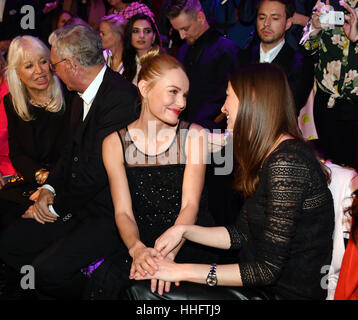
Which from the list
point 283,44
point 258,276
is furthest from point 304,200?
point 283,44

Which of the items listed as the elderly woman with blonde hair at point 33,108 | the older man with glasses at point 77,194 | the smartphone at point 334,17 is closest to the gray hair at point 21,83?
the elderly woman with blonde hair at point 33,108

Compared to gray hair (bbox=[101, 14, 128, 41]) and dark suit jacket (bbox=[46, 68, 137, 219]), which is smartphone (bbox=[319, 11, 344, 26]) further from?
gray hair (bbox=[101, 14, 128, 41])

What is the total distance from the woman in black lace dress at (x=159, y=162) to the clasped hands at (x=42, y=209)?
57cm

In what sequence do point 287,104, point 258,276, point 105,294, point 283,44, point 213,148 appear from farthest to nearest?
point 283,44, point 213,148, point 105,294, point 287,104, point 258,276

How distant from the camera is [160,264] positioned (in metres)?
1.90

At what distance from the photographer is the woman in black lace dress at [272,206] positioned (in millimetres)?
1747

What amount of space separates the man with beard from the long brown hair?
5.15 ft

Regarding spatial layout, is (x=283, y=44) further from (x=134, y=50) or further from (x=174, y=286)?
(x=174, y=286)

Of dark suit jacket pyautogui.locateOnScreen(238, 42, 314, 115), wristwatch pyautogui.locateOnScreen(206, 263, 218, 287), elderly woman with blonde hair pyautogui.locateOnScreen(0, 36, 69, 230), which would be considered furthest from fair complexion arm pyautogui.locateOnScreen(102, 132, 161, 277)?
dark suit jacket pyautogui.locateOnScreen(238, 42, 314, 115)

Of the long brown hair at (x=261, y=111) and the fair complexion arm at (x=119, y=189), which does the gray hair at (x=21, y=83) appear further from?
the long brown hair at (x=261, y=111)

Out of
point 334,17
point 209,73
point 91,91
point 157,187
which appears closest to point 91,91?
point 91,91

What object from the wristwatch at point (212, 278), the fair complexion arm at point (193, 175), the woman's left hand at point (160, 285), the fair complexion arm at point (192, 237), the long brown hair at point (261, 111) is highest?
the long brown hair at point (261, 111)

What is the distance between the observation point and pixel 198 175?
93.9 inches
